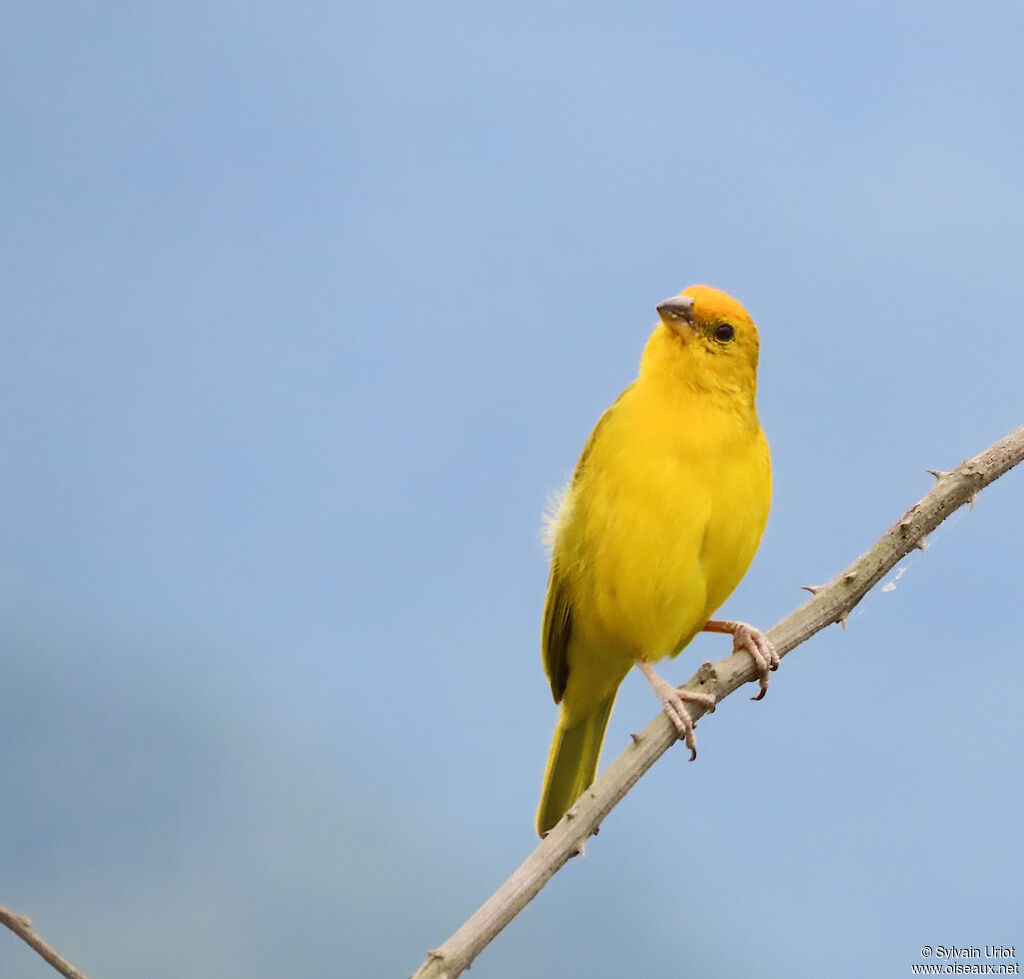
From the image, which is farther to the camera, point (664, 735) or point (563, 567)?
point (563, 567)

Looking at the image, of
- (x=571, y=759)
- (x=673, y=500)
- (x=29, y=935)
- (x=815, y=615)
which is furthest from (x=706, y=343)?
(x=29, y=935)

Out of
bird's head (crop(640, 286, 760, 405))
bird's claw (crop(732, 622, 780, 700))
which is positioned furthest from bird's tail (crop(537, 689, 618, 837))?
bird's head (crop(640, 286, 760, 405))

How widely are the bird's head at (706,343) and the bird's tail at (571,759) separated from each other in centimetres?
85

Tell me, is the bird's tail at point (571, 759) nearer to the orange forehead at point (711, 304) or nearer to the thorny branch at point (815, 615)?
the thorny branch at point (815, 615)

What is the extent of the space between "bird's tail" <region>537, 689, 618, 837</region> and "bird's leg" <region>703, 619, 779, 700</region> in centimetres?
32

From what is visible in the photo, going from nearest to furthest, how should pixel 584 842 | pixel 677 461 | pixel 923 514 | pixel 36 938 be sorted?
pixel 36 938
pixel 584 842
pixel 923 514
pixel 677 461

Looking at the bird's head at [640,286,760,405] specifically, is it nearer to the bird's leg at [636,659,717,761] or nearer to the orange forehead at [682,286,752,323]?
the orange forehead at [682,286,752,323]

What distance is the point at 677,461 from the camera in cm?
257

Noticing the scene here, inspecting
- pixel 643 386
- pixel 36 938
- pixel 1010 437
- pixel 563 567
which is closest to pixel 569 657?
pixel 563 567

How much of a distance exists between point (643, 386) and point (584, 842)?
970mm

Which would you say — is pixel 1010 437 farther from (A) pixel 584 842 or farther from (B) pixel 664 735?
(A) pixel 584 842

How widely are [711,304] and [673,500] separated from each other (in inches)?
15.9

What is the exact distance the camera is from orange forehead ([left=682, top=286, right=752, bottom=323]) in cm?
249

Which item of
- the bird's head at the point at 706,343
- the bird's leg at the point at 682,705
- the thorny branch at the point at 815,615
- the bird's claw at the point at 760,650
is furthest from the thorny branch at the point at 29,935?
the bird's head at the point at 706,343
